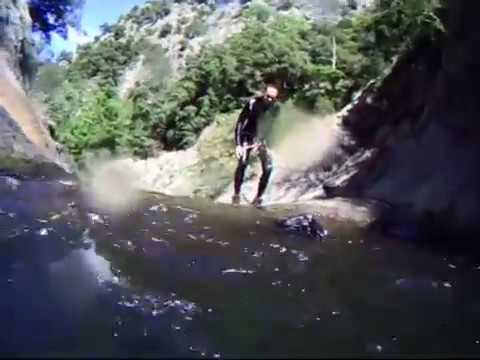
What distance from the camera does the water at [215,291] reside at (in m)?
4.54

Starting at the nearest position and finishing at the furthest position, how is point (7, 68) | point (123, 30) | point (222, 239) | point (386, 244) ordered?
point (222, 239), point (386, 244), point (7, 68), point (123, 30)

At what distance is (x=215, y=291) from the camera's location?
5848 mm

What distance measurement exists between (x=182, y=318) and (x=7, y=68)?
19.1 metres

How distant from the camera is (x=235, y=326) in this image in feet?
16.0

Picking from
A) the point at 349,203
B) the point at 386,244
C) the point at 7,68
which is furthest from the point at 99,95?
the point at 386,244

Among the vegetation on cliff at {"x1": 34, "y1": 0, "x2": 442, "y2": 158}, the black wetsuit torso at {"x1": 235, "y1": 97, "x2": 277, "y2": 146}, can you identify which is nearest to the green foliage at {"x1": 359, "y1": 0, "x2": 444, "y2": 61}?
the vegetation on cliff at {"x1": 34, "y1": 0, "x2": 442, "y2": 158}

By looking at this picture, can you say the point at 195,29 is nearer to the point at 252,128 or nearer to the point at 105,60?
the point at 105,60

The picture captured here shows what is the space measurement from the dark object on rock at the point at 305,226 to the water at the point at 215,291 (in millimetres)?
271

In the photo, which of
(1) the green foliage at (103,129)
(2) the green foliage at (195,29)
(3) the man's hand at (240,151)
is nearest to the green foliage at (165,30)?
(2) the green foliage at (195,29)

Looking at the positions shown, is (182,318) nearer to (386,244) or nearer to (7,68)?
(386,244)

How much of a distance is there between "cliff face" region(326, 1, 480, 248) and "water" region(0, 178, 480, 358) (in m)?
1.66

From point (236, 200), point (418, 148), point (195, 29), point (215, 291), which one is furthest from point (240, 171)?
point (195, 29)

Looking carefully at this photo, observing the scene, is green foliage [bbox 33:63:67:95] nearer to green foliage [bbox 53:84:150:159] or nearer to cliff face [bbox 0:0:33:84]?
green foliage [bbox 53:84:150:159]

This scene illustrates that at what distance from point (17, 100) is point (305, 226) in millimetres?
13403
